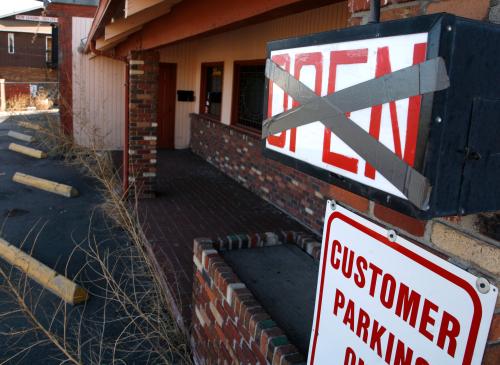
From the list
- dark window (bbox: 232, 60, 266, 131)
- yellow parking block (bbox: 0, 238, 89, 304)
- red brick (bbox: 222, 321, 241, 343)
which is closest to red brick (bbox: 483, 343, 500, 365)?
red brick (bbox: 222, 321, 241, 343)

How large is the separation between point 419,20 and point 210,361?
8.94ft

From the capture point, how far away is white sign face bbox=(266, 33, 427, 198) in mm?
974

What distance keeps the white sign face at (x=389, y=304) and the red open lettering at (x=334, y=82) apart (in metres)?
0.20

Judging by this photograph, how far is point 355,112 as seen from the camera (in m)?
1.11

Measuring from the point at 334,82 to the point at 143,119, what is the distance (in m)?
7.07

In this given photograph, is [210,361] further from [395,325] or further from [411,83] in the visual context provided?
[411,83]

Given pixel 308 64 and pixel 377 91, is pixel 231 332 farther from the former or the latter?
pixel 377 91

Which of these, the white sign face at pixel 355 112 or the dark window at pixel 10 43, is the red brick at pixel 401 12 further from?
the dark window at pixel 10 43

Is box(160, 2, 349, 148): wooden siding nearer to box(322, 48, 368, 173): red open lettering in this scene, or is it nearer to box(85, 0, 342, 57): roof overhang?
box(85, 0, 342, 57): roof overhang

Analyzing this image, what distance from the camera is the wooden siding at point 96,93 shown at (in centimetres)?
1280

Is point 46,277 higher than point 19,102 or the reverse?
the reverse

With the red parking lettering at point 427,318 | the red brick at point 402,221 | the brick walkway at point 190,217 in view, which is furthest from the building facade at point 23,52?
the red parking lettering at point 427,318

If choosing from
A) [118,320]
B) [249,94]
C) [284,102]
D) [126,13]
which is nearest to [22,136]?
[249,94]

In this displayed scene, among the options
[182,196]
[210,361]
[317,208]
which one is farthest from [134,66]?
[210,361]
